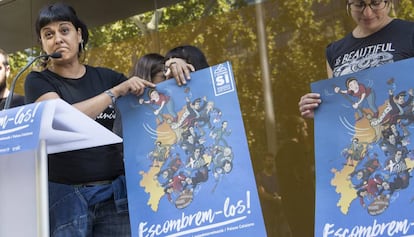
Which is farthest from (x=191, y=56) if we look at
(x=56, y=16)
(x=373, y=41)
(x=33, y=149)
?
(x=33, y=149)

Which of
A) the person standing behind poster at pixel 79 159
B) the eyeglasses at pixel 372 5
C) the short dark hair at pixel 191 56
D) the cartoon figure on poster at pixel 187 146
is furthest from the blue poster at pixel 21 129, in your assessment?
the eyeglasses at pixel 372 5

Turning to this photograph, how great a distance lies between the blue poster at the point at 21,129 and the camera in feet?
4.69

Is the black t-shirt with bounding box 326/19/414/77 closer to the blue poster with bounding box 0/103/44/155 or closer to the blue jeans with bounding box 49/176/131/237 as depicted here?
the blue jeans with bounding box 49/176/131/237

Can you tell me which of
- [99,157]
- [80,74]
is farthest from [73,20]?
[99,157]

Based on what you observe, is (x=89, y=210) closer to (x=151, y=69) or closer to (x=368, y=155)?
(x=151, y=69)

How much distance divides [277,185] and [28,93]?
8.01 feet

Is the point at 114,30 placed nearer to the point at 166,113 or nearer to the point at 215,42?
the point at 215,42

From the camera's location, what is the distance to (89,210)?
74.9 inches

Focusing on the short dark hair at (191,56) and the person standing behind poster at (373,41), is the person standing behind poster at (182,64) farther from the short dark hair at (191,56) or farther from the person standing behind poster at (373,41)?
the person standing behind poster at (373,41)

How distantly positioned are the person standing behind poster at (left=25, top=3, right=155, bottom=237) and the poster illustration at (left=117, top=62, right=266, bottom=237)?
5.4 inches

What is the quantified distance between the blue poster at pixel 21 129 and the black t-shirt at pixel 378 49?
108 cm

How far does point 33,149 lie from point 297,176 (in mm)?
2693

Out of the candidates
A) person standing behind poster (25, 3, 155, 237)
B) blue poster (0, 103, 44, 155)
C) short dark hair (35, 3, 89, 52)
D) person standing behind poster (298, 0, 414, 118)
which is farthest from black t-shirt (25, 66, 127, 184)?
person standing behind poster (298, 0, 414, 118)

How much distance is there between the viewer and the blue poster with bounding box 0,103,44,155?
1.43m
